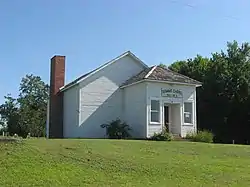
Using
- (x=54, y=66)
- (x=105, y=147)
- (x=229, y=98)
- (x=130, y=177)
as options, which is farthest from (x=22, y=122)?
(x=130, y=177)

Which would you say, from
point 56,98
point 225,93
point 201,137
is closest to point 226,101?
point 225,93

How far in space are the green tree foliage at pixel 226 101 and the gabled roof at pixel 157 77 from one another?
1083 centimetres

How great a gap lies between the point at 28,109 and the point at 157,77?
38838 mm

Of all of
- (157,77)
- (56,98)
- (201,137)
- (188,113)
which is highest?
(157,77)

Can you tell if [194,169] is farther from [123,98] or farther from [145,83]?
[123,98]

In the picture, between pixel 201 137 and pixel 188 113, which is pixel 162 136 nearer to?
pixel 201 137

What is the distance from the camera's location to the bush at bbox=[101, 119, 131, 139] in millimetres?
31531

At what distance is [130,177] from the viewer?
15.9 meters

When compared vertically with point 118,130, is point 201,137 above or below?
below

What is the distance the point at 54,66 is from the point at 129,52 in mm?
6520

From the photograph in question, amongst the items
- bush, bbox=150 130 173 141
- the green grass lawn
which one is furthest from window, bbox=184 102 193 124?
the green grass lawn

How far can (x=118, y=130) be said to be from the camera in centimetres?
3183

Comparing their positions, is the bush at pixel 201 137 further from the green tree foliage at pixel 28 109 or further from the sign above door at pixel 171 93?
the green tree foliage at pixel 28 109

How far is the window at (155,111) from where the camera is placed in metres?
31.9
